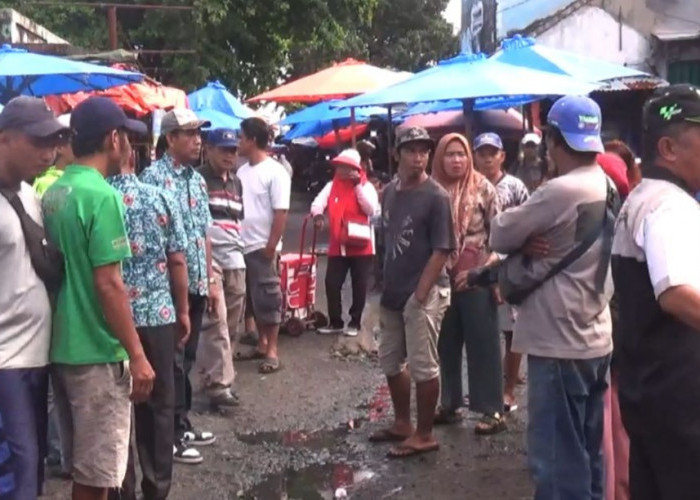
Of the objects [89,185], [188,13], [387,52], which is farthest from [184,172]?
[387,52]

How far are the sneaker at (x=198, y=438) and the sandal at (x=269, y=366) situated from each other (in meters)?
1.78

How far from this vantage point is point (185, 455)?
6422 millimetres

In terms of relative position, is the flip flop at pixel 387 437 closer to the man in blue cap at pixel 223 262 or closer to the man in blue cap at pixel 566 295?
the man in blue cap at pixel 223 262

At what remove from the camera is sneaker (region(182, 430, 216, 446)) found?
21.9 feet

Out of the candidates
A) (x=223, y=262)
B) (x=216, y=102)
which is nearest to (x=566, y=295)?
(x=223, y=262)

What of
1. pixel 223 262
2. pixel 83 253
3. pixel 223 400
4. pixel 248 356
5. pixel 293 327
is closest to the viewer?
pixel 83 253

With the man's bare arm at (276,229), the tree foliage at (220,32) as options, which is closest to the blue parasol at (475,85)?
the man's bare arm at (276,229)

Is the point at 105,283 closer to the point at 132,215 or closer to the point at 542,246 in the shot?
the point at 132,215

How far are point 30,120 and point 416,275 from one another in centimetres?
282

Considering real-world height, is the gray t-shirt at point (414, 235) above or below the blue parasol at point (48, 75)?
below

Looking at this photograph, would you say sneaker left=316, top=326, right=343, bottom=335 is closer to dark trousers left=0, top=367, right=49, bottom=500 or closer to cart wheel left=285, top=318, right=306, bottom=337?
cart wheel left=285, top=318, right=306, bottom=337

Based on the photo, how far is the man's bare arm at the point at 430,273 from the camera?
622cm

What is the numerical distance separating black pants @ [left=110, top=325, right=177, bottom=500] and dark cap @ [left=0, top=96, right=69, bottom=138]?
137cm

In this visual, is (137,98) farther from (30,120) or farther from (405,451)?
(30,120)
